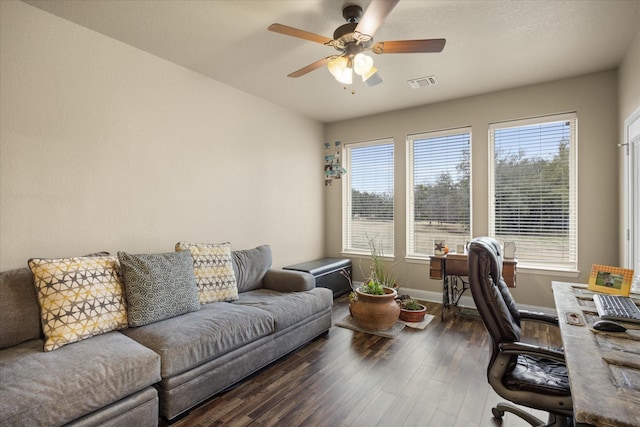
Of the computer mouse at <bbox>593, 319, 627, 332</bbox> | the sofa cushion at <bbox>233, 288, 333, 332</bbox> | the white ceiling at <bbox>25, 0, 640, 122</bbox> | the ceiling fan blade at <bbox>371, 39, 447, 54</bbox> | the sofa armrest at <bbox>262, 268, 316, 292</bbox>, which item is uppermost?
the white ceiling at <bbox>25, 0, 640, 122</bbox>

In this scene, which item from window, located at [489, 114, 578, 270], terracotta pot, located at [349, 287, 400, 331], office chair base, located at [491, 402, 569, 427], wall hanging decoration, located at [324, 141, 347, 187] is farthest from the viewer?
wall hanging decoration, located at [324, 141, 347, 187]

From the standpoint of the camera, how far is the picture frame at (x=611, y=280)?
1861 millimetres

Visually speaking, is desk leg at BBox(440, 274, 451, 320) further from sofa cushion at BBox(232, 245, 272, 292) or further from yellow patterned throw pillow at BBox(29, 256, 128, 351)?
yellow patterned throw pillow at BBox(29, 256, 128, 351)

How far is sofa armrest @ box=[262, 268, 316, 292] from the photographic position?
3.32m

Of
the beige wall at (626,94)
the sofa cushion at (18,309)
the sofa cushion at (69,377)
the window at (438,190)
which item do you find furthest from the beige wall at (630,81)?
the sofa cushion at (18,309)

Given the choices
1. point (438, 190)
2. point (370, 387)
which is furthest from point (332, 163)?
point (370, 387)

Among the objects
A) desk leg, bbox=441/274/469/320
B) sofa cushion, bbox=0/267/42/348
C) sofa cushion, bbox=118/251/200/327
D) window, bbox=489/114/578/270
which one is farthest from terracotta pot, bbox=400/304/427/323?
sofa cushion, bbox=0/267/42/348

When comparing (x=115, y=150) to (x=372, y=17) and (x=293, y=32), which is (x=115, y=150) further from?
(x=372, y=17)

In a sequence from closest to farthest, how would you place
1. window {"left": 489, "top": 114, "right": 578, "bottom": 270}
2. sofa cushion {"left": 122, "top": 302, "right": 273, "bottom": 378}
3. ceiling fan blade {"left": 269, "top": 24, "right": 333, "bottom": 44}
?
1. sofa cushion {"left": 122, "top": 302, "right": 273, "bottom": 378}
2. ceiling fan blade {"left": 269, "top": 24, "right": 333, "bottom": 44}
3. window {"left": 489, "top": 114, "right": 578, "bottom": 270}

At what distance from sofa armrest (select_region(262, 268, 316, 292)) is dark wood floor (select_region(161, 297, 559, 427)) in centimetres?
55

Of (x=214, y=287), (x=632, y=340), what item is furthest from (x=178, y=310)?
(x=632, y=340)

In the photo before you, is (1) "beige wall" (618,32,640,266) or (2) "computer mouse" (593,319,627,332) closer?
(2) "computer mouse" (593,319,627,332)

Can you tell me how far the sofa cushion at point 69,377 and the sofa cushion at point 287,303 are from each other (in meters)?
1.03

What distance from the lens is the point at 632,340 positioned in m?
1.25
